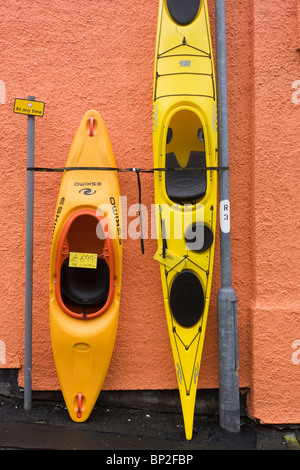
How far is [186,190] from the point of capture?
254 cm

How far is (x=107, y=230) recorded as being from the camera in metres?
2.46

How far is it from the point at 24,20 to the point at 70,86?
1.82ft

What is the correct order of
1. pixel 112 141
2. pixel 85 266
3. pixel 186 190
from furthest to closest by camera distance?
pixel 112 141
pixel 186 190
pixel 85 266

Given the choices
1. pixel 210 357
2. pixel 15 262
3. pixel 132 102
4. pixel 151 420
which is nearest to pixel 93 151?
pixel 132 102

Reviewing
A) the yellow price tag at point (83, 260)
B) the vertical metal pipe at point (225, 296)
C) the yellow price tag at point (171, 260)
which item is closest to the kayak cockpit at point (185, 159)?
the vertical metal pipe at point (225, 296)

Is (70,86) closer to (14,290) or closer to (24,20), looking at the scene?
(24,20)

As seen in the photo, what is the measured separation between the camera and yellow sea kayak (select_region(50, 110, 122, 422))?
8.09 feet

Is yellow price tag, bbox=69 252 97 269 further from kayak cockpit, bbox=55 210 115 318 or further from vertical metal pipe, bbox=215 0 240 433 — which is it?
vertical metal pipe, bbox=215 0 240 433

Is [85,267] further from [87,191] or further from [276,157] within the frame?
[276,157]

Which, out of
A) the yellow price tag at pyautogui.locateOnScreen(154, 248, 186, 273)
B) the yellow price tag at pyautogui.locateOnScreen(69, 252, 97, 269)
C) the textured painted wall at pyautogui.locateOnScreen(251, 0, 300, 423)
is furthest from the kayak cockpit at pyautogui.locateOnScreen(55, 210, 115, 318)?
the textured painted wall at pyautogui.locateOnScreen(251, 0, 300, 423)

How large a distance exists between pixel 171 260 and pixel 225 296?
16.0 inches

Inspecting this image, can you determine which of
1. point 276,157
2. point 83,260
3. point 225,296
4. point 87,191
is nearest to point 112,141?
point 87,191

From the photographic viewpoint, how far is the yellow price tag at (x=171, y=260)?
2.49 meters

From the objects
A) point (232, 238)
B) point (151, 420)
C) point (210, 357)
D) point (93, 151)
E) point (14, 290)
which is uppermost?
point (93, 151)
